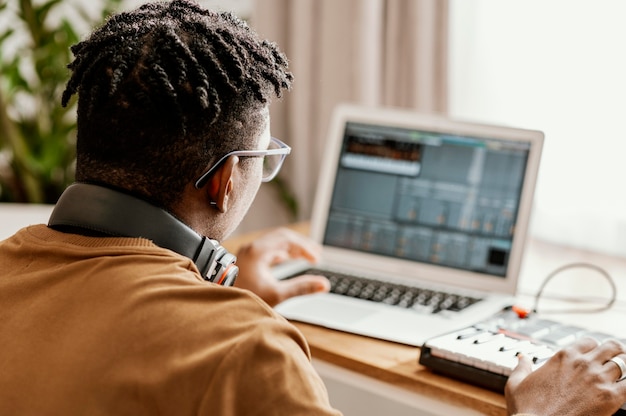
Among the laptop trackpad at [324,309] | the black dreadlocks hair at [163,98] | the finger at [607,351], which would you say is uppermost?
the black dreadlocks hair at [163,98]

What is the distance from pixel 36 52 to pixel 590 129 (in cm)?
149

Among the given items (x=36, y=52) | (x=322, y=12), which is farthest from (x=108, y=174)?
(x=36, y=52)

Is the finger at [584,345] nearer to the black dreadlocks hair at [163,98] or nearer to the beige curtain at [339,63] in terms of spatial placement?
the black dreadlocks hair at [163,98]

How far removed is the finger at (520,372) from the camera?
3.32 feet

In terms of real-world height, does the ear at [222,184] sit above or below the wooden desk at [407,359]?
above

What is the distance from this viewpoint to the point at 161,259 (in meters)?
0.80

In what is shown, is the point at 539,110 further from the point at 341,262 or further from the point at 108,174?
the point at 108,174

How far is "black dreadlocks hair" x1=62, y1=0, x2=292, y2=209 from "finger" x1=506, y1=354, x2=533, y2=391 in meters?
0.45

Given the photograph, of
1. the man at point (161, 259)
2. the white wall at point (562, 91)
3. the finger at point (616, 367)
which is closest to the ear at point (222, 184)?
the man at point (161, 259)

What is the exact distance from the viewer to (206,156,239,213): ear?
0.87 meters

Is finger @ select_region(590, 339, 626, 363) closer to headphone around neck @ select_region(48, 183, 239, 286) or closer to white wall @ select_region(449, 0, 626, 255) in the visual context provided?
headphone around neck @ select_region(48, 183, 239, 286)

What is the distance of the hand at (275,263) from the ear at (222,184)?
1.57 feet

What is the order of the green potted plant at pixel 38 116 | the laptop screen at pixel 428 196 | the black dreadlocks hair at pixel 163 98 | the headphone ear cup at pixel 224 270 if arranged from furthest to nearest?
the green potted plant at pixel 38 116 < the laptop screen at pixel 428 196 < the headphone ear cup at pixel 224 270 < the black dreadlocks hair at pixel 163 98

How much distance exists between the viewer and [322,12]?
198cm
